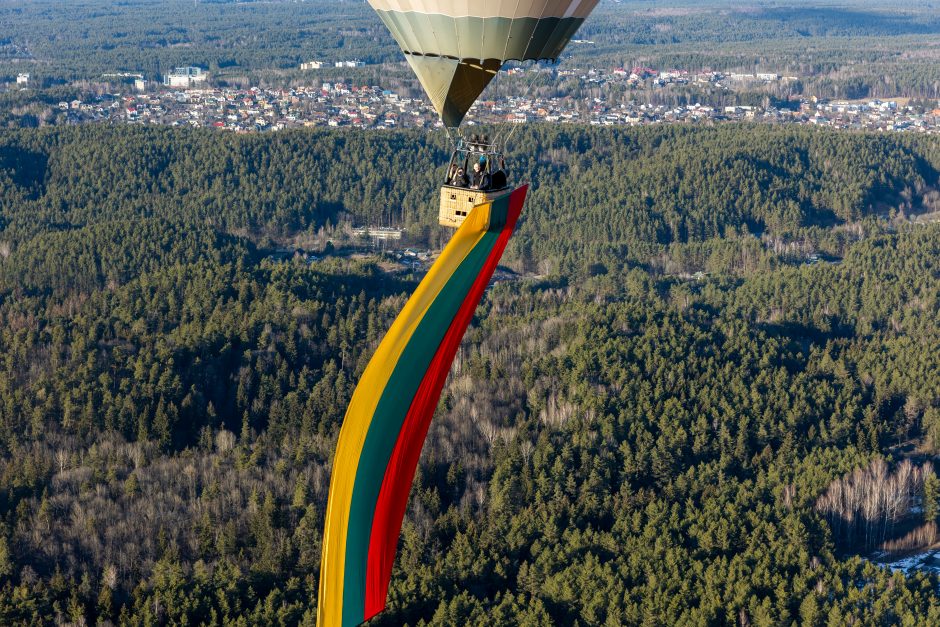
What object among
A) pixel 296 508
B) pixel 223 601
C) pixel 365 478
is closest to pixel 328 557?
pixel 365 478

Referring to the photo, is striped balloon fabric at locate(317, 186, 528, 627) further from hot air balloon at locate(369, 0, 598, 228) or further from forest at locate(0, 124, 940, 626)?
forest at locate(0, 124, 940, 626)

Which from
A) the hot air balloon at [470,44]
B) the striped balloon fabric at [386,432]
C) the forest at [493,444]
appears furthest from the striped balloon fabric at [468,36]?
the striped balloon fabric at [386,432]

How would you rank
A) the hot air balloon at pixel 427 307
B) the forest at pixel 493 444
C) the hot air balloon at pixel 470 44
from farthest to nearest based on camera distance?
the forest at pixel 493 444 < the hot air balloon at pixel 470 44 < the hot air balloon at pixel 427 307

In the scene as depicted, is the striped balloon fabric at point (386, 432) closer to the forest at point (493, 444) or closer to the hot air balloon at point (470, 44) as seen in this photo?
the hot air balloon at point (470, 44)

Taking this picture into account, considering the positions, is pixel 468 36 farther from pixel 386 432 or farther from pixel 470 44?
pixel 386 432

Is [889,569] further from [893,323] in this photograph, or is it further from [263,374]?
[893,323]

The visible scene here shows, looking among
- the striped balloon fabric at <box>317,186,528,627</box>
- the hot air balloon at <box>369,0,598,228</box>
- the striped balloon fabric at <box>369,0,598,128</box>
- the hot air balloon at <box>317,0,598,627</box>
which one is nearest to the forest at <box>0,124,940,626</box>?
the hot air balloon at <box>369,0,598,228</box>
